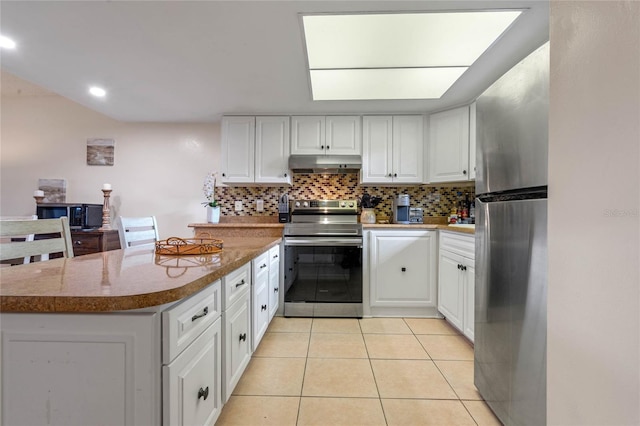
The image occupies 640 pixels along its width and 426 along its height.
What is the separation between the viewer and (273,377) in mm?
1653

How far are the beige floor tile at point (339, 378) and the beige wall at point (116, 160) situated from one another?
2446 millimetres

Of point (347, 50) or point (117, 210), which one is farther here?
point (117, 210)

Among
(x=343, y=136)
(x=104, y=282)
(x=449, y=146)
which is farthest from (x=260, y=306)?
(x=449, y=146)

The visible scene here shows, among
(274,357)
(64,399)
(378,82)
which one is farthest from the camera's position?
(378,82)

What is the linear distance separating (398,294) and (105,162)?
12.7ft

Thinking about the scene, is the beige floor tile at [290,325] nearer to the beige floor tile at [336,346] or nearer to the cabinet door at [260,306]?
the beige floor tile at [336,346]

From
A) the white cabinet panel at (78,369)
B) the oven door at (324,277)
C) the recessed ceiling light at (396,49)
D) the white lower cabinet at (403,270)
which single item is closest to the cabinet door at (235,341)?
the white cabinet panel at (78,369)

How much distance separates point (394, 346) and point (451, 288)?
70 centimetres

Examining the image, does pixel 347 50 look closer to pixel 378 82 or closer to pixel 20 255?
pixel 378 82

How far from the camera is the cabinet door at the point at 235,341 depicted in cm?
120

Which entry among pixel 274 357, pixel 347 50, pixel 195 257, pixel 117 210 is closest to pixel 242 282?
pixel 195 257

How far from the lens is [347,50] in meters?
1.89

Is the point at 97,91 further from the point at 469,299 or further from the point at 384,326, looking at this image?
the point at 469,299

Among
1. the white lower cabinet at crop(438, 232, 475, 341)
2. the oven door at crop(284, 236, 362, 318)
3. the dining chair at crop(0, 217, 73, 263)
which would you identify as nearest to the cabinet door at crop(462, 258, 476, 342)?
the white lower cabinet at crop(438, 232, 475, 341)
